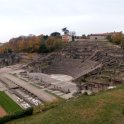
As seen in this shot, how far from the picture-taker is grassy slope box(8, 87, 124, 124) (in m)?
22.0

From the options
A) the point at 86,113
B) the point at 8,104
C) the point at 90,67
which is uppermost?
the point at 86,113

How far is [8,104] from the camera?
43375mm

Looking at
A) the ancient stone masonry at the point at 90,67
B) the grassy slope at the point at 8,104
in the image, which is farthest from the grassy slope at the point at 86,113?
the ancient stone masonry at the point at 90,67

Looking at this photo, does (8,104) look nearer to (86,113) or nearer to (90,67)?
(86,113)

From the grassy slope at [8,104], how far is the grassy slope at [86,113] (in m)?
15.1

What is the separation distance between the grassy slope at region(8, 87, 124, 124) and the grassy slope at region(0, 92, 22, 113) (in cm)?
1513

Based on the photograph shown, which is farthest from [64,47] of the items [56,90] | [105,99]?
[105,99]

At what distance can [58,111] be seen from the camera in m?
24.6

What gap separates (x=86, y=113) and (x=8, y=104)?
22419 mm

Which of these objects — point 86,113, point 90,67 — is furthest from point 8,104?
point 90,67

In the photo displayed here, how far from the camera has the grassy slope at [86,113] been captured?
2200cm

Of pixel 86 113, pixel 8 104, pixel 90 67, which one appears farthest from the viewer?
pixel 90 67

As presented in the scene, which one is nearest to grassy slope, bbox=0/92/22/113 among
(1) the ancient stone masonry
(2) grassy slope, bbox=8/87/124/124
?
(1) the ancient stone masonry

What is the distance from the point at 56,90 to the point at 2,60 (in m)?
58.7
